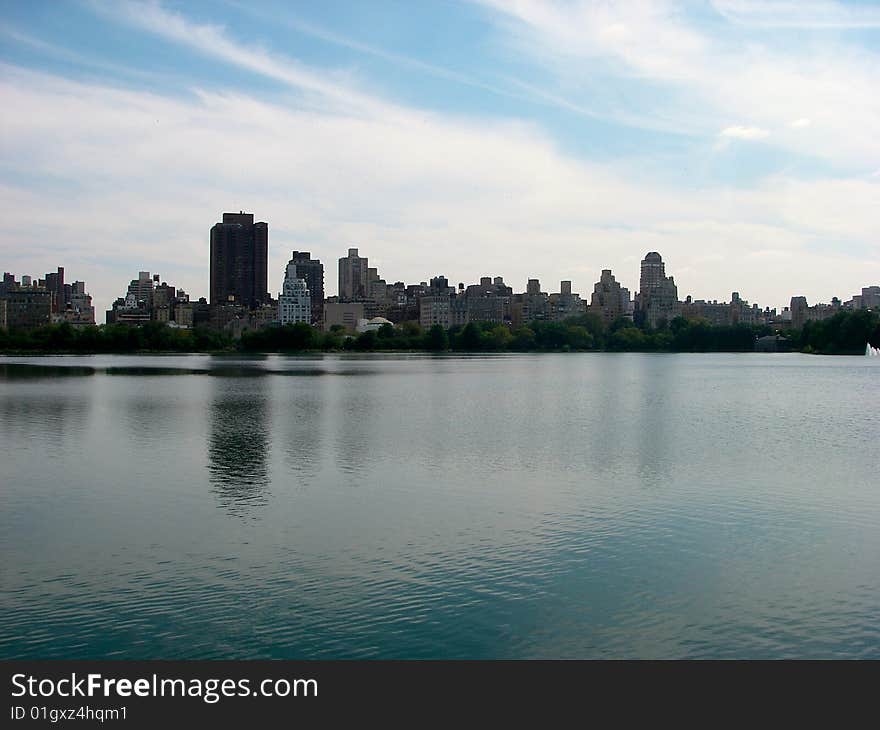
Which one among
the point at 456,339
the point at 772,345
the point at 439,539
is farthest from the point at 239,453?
the point at 772,345

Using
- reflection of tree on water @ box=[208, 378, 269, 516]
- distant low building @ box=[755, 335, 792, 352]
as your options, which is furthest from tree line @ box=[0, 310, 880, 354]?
reflection of tree on water @ box=[208, 378, 269, 516]

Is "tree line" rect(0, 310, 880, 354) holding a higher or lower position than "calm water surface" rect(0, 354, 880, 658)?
higher

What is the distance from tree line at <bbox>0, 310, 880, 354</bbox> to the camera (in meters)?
139

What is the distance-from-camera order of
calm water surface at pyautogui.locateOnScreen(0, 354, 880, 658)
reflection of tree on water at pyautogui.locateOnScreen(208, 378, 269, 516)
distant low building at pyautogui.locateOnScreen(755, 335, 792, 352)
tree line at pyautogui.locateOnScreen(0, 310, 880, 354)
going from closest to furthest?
calm water surface at pyautogui.locateOnScreen(0, 354, 880, 658) < reflection of tree on water at pyautogui.locateOnScreen(208, 378, 269, 516) < tree line at pyautogui.locateOnScreen(0, 310, 880, 354) < distant low building at pyautogui.locateOnScreen(755, 335, 792, 352)

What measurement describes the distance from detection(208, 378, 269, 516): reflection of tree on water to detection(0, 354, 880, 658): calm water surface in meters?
0.14

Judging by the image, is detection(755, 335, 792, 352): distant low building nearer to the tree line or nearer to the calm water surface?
the tree line

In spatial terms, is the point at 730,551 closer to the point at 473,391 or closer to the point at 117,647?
the point at 117,647

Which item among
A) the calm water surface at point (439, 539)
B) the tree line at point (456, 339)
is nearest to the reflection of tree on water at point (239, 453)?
the calm water surface at point (439, 539)

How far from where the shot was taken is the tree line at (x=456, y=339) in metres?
139

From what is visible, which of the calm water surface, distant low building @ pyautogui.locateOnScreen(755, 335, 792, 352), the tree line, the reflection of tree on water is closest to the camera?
the calm water surface

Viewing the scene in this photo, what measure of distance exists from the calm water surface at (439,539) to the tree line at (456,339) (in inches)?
4425

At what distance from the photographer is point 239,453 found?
27.4 metres

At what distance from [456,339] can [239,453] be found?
150 metres

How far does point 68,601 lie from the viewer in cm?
1301
